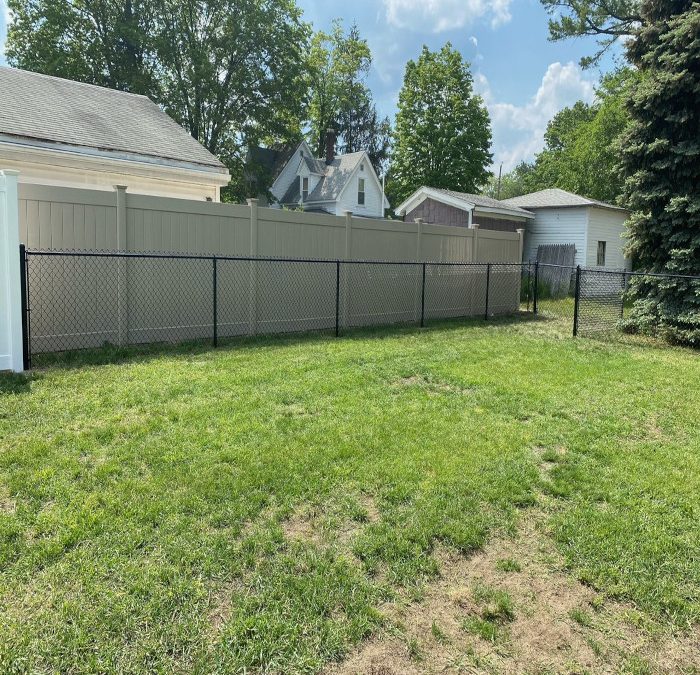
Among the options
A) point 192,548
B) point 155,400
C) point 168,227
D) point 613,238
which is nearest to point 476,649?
point 192,548

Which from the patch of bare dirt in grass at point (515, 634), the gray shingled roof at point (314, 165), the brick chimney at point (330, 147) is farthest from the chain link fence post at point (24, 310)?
→ the brick chimney at point (330, 147)

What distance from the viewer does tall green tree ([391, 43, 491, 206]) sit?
29.1 metres

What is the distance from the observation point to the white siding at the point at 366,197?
82.0 feet

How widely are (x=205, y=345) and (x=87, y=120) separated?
5.87m

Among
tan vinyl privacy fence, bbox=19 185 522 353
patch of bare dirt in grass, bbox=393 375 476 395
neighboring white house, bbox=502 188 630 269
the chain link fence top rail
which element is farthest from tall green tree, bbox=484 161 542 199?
patch of bare dirt in grass, bbox=393 375 476 395

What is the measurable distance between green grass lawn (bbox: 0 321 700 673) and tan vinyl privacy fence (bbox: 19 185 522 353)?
1.17 m

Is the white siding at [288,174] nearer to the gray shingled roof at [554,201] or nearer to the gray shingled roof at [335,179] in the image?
the gray shingled roof at [335,179]

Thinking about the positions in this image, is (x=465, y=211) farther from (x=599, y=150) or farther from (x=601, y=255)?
(x=599, y=150)

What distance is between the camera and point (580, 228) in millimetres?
17406

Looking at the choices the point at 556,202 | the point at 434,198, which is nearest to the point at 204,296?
the point at 434,198

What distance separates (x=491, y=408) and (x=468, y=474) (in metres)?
1.51

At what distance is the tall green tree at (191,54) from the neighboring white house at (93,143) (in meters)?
10.4

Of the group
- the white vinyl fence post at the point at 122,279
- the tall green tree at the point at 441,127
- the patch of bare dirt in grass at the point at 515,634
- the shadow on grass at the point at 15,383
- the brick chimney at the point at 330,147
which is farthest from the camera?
the tall green tree at the point at 441,127

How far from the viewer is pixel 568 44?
18.4m
